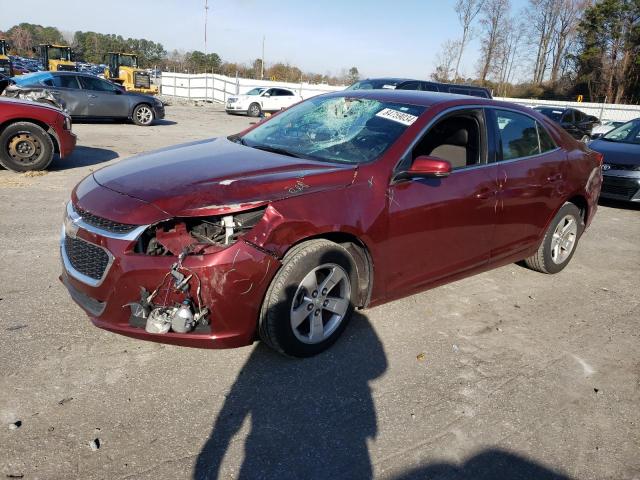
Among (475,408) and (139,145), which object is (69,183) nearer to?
(139,145)

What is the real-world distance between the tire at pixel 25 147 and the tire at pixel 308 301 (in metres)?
7.13

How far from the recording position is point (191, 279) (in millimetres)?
2818

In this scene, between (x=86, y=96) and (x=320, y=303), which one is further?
(x=86, y=96)

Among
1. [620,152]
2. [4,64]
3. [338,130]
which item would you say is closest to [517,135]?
[338,130]

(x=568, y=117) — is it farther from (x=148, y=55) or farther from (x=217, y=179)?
(x=148, y=55)

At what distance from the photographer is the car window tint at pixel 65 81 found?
15.5m

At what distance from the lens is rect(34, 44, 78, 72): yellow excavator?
29.5m

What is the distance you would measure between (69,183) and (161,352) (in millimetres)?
5696

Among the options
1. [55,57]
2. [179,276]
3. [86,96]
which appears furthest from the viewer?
[55,57]

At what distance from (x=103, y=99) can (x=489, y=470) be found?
16.6 m

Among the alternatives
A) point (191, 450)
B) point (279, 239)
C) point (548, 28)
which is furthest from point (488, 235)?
point (548, 28)

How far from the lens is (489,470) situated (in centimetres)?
255

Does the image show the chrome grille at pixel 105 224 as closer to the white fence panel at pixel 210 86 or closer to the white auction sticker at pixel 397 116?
the white auction sticker at pixel 397 116

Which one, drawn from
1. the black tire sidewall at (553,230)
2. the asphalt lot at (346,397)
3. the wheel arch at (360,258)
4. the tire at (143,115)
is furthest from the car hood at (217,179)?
the tire at (143,115)
